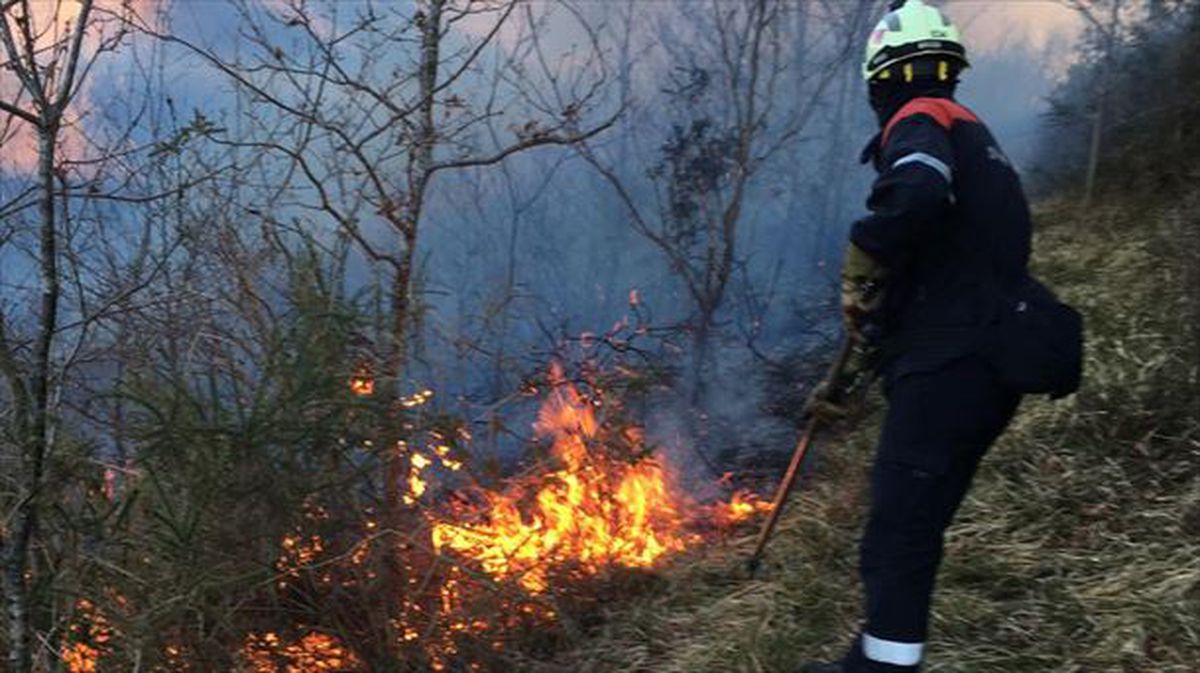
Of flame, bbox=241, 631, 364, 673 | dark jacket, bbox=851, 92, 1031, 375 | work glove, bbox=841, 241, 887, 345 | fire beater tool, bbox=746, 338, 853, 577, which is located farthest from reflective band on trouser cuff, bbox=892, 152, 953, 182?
flame, bbox=241, 631, 364, 673

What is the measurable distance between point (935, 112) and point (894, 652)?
142 cm

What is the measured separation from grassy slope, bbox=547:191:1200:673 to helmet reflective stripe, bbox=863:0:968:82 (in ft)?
6.04

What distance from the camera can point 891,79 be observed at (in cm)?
279

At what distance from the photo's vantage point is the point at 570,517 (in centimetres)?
408

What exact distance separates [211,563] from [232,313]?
1.03 metres

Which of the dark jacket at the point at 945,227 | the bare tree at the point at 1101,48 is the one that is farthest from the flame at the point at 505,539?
the bare tree at the point at 1101,48

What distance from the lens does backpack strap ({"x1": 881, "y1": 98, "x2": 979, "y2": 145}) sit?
2.63m

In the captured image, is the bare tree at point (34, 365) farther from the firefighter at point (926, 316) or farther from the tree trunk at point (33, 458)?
the firefighter at point (926, 316)

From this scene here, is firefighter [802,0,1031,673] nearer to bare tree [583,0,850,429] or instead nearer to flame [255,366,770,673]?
flame [255,366,770,673]

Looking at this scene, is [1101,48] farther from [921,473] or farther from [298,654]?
[298,654]

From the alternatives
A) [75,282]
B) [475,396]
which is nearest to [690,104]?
[475,396]

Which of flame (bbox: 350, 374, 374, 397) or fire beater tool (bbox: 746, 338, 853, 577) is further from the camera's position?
flame (bbox: 350, 374, 374, 397)

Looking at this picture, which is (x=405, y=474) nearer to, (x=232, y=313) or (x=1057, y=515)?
(x=232, y=313)

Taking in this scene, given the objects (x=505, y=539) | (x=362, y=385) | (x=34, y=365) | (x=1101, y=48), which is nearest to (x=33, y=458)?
(x=34, y=365)
